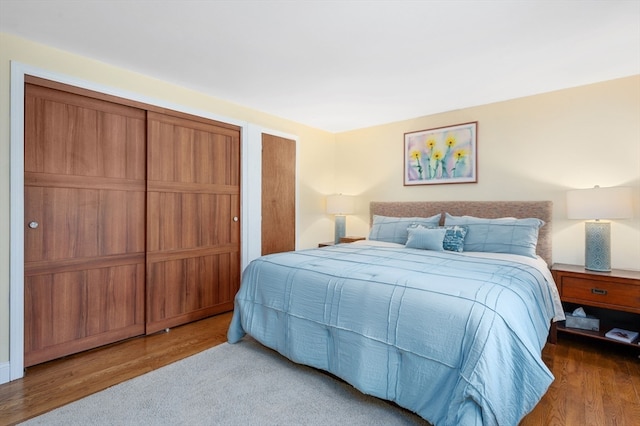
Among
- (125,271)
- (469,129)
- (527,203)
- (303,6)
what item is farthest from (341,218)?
(303,6)

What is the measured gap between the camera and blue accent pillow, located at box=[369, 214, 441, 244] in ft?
11.5

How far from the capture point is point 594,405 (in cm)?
187

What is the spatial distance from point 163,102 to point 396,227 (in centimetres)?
267

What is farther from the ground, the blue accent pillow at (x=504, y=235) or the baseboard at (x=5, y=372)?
the blue accent pillow at (x=504, y=235)

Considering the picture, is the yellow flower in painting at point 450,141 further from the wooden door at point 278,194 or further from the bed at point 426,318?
the wooden door at point 278,194

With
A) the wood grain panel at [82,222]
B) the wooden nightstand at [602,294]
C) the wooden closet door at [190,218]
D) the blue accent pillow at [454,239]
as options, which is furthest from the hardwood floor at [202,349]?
the blue accent pillow at [454,239]

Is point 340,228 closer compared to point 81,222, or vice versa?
point 81,222

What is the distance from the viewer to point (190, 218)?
3199mm

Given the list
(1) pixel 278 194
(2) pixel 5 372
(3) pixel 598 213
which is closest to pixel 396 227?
(1) pixel 278 194

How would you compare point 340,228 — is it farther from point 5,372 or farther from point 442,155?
point 5,372

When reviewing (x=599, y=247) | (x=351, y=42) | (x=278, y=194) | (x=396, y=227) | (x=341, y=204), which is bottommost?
(x=599, y=247)

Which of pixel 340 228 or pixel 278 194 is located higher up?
pixel 278 194

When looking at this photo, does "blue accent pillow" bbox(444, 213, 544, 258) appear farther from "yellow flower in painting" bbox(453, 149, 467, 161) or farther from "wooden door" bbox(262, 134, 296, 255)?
"wooden door" bbox(262, 134, 296, 255)

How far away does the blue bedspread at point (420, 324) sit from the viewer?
141cm
